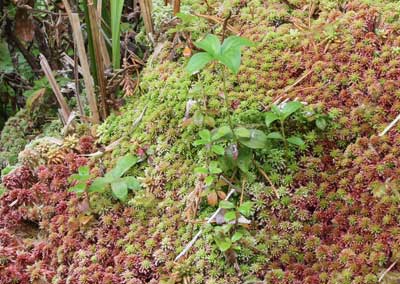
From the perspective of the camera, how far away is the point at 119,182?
5.57ft

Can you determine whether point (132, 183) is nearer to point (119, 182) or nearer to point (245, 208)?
point (119, 182)

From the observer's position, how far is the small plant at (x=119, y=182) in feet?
5.49

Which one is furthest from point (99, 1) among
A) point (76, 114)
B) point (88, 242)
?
point (88, 242)

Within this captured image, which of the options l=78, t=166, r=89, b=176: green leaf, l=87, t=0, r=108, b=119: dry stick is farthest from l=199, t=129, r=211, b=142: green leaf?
l=87, t=0, r=108, b=119: dry stick

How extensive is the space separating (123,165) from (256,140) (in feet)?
1.59

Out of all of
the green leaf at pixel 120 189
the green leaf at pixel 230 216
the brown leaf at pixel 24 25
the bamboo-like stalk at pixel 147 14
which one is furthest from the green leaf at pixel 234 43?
the brown leaf at pixel 24 25

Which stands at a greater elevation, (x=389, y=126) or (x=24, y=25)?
(x=24, y=25)

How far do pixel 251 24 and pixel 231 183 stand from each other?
75 centimetres

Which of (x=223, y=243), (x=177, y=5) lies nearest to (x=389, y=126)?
(x=223, y=243)

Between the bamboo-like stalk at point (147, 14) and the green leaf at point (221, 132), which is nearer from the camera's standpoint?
the green leaf at point (221, 132)

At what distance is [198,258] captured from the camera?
150 cm

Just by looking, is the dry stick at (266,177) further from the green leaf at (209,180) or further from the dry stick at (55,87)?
the dry stick at (55,87)

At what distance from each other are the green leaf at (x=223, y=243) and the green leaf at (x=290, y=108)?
423 millimetres

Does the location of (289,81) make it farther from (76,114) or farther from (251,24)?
(76,114)
